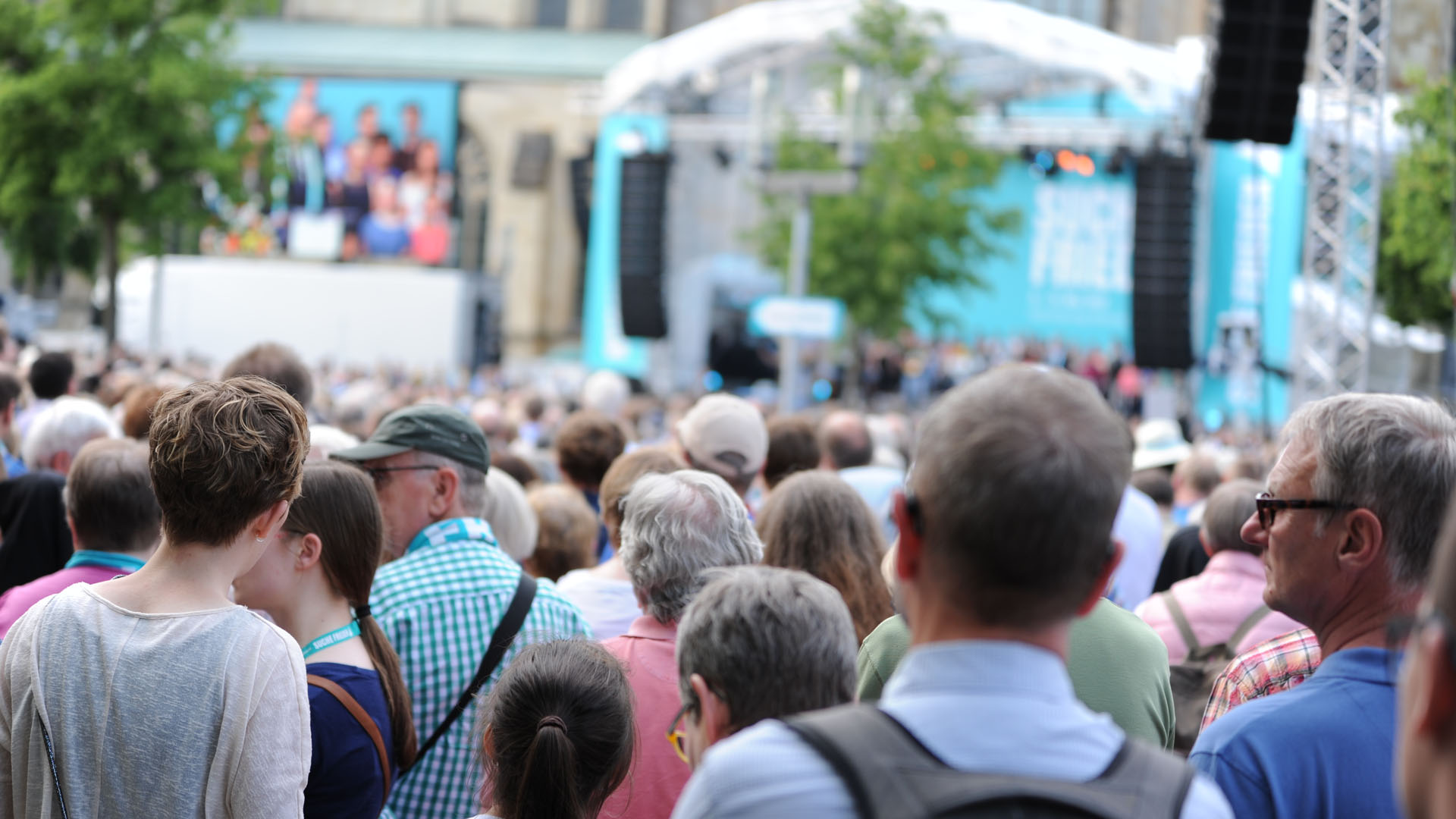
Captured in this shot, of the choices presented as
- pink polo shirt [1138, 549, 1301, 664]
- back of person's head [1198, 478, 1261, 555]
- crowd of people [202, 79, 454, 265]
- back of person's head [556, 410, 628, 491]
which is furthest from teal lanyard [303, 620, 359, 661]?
crowd of people [202, 79, 454, 265]

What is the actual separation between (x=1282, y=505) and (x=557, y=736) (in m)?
1.36

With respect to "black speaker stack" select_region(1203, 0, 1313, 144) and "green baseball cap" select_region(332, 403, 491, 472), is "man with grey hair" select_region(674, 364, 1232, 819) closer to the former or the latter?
"green baseball cap" select_region(332, 403, 491, 472)

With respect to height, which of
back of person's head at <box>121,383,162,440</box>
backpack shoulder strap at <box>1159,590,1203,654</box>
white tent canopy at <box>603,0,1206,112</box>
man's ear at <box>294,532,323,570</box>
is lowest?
backpack shoulder strap at <box>1159,590,1203,654</box>

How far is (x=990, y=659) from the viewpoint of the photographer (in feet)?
5.24

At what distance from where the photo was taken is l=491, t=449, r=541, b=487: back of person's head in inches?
271

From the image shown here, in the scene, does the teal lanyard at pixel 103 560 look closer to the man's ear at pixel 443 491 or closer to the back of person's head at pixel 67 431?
the man's ear at pixel 443 491

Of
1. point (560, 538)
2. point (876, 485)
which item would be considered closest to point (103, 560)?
point (560, 538)

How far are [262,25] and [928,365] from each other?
3084 centimetres

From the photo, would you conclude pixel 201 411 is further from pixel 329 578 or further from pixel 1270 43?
pixel 1270 43

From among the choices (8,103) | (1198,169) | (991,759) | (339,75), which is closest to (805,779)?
(991,759)

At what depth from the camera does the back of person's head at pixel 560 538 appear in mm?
5574

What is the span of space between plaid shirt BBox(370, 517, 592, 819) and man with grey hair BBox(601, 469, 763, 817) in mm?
383

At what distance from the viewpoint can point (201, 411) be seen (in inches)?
103

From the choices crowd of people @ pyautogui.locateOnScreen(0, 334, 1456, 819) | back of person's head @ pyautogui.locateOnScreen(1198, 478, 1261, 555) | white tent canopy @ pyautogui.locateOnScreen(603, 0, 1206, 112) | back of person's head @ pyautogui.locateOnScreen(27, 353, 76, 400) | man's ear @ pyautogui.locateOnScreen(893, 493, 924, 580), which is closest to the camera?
crowd of people @ pyautogui.locateOnScreen(0, 334, 1456, 819)
